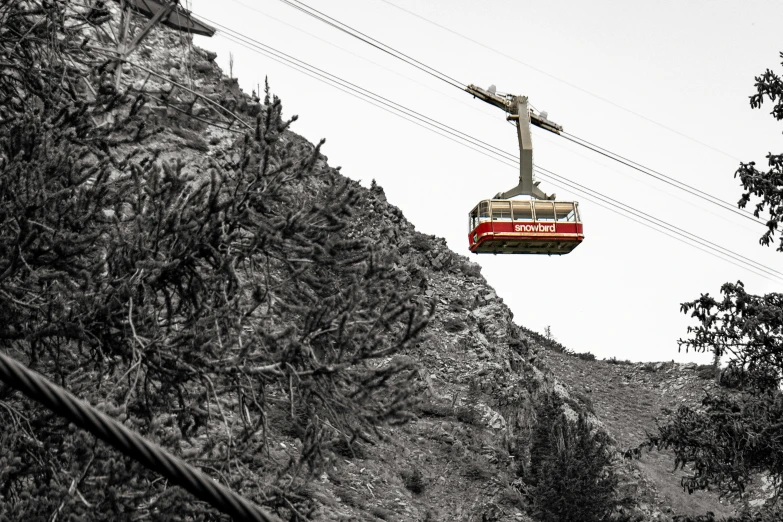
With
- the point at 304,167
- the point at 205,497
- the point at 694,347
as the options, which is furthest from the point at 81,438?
the point at 694,347

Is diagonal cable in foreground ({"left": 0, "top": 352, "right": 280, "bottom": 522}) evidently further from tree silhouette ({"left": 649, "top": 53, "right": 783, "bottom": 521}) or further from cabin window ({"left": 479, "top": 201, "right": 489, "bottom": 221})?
cabin window ({"left": 479, "top": 201, "right": 489, "bottom": 221})

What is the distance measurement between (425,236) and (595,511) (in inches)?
668

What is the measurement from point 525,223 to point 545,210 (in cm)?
97

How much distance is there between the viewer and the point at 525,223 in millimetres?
23641

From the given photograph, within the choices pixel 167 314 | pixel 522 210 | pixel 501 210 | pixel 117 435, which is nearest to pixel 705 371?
pixel 522 210

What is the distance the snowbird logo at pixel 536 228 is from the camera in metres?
23.5

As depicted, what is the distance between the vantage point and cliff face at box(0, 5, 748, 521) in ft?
65.1

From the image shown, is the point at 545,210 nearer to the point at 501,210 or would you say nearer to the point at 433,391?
the point at 501,210

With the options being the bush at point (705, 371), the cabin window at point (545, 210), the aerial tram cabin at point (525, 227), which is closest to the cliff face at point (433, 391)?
the aerial tram cabin at point (525, 227)

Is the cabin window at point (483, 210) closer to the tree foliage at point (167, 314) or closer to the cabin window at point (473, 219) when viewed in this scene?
the cabin window at point (473, 219)

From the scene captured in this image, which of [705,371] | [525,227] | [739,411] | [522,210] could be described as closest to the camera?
[739,411]

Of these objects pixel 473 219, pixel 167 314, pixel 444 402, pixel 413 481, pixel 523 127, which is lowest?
pixel 413 481

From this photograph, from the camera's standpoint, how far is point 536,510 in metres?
24.1

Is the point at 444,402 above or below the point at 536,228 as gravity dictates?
below
